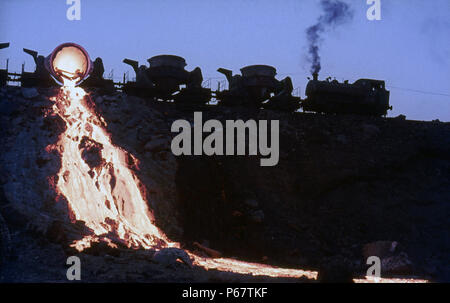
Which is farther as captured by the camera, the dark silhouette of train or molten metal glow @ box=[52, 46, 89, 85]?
the dark silhouette of train

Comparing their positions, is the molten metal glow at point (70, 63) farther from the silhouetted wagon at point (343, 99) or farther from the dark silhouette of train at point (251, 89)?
the silhouetted wagon at point (343, 99)

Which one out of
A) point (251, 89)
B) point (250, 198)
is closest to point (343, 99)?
point (251, 89)

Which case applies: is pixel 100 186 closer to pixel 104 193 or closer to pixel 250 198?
pixel 104 193

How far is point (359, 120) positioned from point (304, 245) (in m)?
10.3

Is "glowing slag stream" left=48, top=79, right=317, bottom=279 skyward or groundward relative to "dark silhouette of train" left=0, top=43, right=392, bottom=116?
groundward

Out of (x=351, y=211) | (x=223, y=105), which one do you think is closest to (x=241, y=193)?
(x=351, y=211)

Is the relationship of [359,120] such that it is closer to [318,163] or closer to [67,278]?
[318,163]

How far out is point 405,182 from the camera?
1992 centimetres

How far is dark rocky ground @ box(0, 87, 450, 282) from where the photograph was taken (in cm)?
1131

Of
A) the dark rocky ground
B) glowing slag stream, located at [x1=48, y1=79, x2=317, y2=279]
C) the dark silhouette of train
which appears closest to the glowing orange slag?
glowing slag stream, located at [x1=48, y1=79, x2=317, y2=279]

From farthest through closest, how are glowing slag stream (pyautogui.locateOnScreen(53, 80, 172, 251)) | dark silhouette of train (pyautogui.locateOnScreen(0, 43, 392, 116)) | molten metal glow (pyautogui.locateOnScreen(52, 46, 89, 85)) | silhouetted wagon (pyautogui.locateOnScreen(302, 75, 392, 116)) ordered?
silhouetted wagon (pyautogui.locateOnScreen(302, 75, 392, 116)), dark silhouette of train (pyautogui.locateOnScreen(0, 43, 392, 116)), molten metal glow (pyautogui.locateOnScreen(52, 46, 89, 85)), glowing slag stream (pyautogui.locateOnScreen(53, 80, 172, 251))

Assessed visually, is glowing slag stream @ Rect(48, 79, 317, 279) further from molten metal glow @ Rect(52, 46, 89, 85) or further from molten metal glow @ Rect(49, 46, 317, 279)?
molten metal glow @ Rect(52, 46, 89, 85)

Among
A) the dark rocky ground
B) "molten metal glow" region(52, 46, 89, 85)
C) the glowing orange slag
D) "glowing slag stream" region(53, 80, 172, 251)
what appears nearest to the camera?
the dark rocky ground

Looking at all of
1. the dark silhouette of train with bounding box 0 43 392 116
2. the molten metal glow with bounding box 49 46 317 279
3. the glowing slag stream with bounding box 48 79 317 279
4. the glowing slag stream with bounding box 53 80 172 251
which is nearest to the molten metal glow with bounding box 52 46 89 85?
the molten metal glow with bounding box 49 46 317 279
